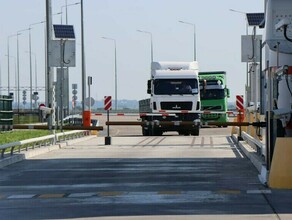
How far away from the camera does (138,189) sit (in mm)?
16203

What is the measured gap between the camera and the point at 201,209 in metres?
13.1

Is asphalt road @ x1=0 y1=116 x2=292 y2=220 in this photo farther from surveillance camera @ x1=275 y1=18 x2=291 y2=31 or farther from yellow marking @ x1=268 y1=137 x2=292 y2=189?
surveillance camera @ x1=275 y1=18 x2=291 y2=31

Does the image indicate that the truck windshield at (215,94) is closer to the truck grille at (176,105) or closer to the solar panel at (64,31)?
the truck grille at (176,105)

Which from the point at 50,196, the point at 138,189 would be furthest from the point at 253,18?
the point at 50,196

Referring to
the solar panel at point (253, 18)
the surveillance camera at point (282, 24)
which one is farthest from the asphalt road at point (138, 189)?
the solar panel at point (253, 18)

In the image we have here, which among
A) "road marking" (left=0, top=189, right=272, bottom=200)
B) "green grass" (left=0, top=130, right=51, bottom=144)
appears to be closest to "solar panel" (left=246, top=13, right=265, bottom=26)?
"green grass" (left=0, top=130, right=51, bottom=144)

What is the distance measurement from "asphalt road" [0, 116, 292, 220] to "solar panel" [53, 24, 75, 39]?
30.5 ft

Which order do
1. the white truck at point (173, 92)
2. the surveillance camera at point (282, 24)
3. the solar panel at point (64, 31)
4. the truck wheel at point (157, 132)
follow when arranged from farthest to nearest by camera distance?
the truck wheel at point (157, 132), the white truck at point (173, 92), the solar panel at point (64, 31), the surveillance camera at point (282, 24)

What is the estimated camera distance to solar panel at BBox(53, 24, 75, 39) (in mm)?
34531

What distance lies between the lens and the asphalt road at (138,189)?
1288 centimetres

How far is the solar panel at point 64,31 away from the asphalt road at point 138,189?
366 inches

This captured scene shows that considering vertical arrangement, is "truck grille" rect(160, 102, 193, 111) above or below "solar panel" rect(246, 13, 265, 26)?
below

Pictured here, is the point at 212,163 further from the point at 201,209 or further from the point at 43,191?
the point at 201,209

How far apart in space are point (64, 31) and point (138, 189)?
19417 millimetres
